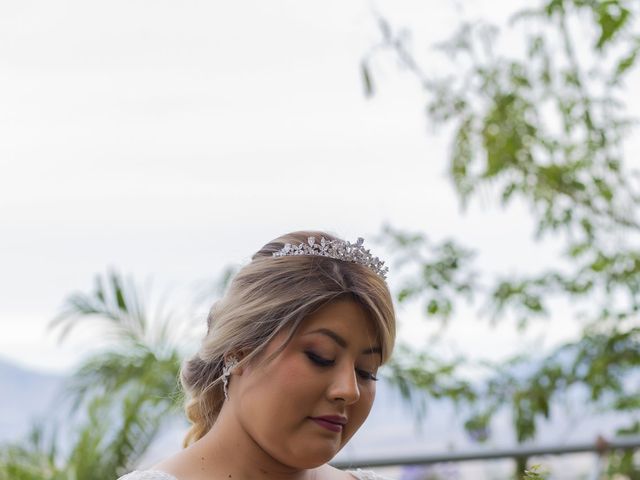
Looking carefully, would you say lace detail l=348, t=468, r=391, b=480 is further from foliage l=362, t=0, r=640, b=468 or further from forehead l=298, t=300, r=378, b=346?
foliage l=362, t=0, r=640, b=468

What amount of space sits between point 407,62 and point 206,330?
9.52 ft

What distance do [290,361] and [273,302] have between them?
10cm

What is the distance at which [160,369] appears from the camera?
14.1ft

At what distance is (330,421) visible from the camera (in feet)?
5.55

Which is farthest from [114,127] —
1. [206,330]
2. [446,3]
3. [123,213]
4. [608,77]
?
[206,330]

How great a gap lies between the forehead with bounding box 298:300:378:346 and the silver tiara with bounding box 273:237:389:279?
0.13 m

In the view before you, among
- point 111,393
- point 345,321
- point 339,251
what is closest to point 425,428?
point 111,393

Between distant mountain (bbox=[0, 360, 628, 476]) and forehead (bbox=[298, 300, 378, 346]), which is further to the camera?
distant mountain (bbox=[0, 360, 628, 476])

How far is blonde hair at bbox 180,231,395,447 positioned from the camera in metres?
1.73

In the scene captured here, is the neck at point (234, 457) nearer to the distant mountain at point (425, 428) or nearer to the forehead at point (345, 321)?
the forehead at point (345, 321)

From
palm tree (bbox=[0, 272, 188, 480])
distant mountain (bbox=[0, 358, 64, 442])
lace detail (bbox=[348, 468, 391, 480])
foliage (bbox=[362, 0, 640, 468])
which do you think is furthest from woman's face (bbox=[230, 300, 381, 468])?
distant mountain (bbox=[0, 358, 64, 442])

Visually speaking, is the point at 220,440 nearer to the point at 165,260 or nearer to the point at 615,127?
the point at 165,260

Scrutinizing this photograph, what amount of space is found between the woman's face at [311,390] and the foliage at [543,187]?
261cm

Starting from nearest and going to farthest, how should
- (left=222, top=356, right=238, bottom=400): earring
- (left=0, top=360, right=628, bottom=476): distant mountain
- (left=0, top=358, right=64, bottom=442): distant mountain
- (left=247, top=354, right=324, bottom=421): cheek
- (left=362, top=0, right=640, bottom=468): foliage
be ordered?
1. (left=247, top=354, right=324, bottom=421): cheek
2. (left=222, top=356, right=238, bottom=400): earring
3. (left=0, top=360, right=628, bottom=476): distant mountain
4. (left=362, top=0, right=640, bottom=468): foliage
5. (left=0, top=358, right=64, bottom=442): distant mountain
